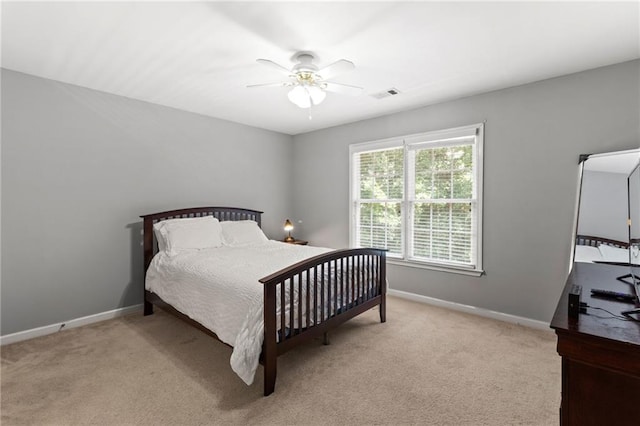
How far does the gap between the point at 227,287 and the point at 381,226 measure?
2.61 metres

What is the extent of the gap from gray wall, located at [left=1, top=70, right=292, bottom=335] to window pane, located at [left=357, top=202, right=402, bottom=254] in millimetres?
2263

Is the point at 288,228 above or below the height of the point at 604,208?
below

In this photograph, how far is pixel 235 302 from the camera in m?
2.18

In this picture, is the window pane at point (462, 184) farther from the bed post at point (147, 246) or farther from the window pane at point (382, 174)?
the bed post at point (147, 246)

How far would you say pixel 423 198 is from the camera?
12.7 feet

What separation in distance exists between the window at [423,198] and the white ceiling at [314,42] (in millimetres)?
750

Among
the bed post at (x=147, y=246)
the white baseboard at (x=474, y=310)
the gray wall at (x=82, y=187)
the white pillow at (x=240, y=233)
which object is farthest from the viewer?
the white pillow at (x=240, y=233)

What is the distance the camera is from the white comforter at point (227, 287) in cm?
198

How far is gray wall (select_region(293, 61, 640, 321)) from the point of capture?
267 centimetres

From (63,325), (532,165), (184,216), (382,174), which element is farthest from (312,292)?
→ (63,325)

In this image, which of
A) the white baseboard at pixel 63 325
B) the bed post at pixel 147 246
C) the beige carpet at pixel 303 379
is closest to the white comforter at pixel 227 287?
the bed post at pixel 147 246

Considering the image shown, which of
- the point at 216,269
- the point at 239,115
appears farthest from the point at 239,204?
the point at 216,269

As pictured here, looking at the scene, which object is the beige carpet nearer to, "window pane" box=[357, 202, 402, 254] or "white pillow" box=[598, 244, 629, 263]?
"white pillow" box=[598, 244, 629, 263]

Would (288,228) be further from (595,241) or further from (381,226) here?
(595,241)
